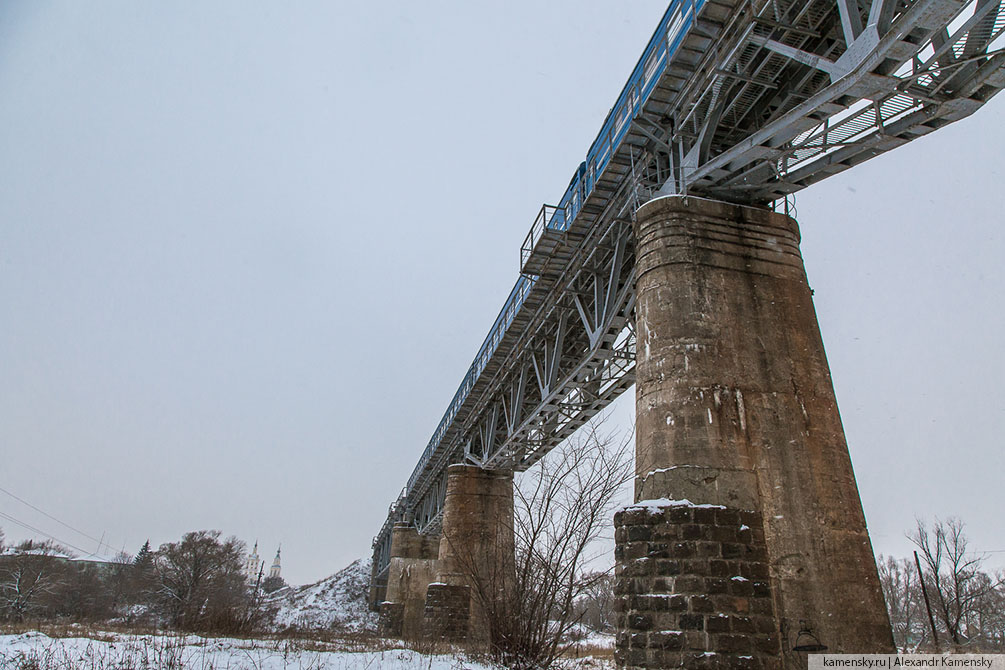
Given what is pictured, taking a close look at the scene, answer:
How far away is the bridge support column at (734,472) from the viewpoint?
6.12 metres

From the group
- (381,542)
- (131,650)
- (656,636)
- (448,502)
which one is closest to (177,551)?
(381,542)

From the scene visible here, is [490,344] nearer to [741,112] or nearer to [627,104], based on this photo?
[627,104]

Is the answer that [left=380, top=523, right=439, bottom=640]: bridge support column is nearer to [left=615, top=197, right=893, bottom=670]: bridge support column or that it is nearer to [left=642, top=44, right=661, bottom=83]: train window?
[left=615, top=197, right=893, bottom=670]: bridge support column

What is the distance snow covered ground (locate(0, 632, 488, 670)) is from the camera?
30.9 feet

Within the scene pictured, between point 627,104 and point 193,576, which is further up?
point 627,104

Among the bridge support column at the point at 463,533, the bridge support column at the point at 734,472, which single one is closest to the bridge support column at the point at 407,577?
the bridge support column at the point at 463,533

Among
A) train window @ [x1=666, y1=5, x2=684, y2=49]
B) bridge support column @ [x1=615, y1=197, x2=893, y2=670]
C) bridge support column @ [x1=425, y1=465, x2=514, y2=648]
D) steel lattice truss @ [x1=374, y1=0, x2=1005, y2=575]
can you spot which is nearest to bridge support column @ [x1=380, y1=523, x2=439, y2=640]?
bridge support column @ [x1=425, y1=465, x2=514, y2=648]

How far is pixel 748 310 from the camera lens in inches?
309

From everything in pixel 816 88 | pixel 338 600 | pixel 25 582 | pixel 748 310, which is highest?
pixel 816 88

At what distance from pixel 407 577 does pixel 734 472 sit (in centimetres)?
3473

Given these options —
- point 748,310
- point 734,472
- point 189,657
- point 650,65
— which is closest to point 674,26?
point 650,65

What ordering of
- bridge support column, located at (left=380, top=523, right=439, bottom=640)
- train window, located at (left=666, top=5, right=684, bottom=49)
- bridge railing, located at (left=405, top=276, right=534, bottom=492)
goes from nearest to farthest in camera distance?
1. train window, located at (left=666, top=5, right=684, bottom=49)
2. bridge railing, located at (left=405, top=276, right=534, bottom=492)
3. bridge support column, located at (left=380, top=523, right=439, bottom=640)

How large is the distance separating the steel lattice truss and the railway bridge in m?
0.03

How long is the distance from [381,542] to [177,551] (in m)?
19.2
